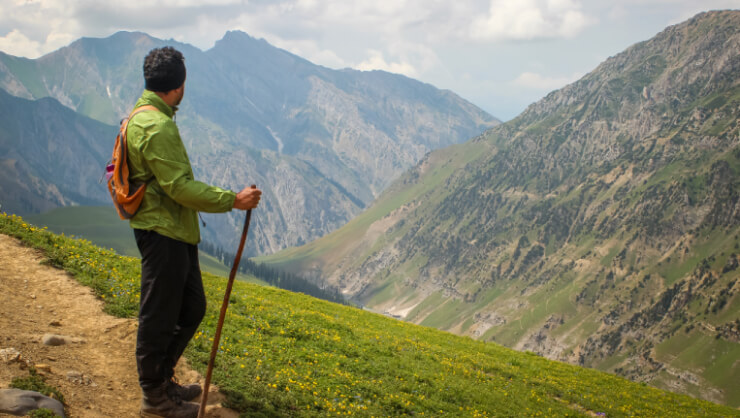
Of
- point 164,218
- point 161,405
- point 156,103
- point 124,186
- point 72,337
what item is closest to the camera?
point 124,186

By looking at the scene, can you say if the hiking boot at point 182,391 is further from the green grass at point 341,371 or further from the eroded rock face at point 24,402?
the eroded rock face at point 24,402

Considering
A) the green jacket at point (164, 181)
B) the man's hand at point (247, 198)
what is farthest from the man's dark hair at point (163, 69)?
the man's hand at point (247, 198)

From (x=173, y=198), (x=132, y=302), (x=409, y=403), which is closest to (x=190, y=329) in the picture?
(x=173, y=198)

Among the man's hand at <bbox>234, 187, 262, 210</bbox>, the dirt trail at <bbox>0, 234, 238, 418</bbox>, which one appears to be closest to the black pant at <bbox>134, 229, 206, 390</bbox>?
the dirt trail at <bbox>0, 234, 238, 418</bbox>

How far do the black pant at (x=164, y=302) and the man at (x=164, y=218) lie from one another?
0.02m

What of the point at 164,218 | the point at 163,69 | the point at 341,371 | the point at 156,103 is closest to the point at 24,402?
the point at 164,218

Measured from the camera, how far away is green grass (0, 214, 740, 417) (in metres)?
13.8

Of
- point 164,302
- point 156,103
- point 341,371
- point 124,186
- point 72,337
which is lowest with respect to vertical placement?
point 341,371

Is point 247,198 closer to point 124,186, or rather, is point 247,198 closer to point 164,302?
point 124,186

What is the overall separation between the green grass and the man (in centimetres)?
240

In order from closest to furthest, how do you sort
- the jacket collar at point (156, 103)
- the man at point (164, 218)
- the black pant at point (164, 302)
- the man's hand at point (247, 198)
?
the man at point (164, 218)
the man's hand at point (247, 198)
the black pant at point (164, 302)
the jacket collar at point (156, 103)

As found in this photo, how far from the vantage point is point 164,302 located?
9.95 metres

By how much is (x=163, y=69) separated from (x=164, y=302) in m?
4.25

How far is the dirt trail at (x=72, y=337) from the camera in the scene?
10742 millimetres
